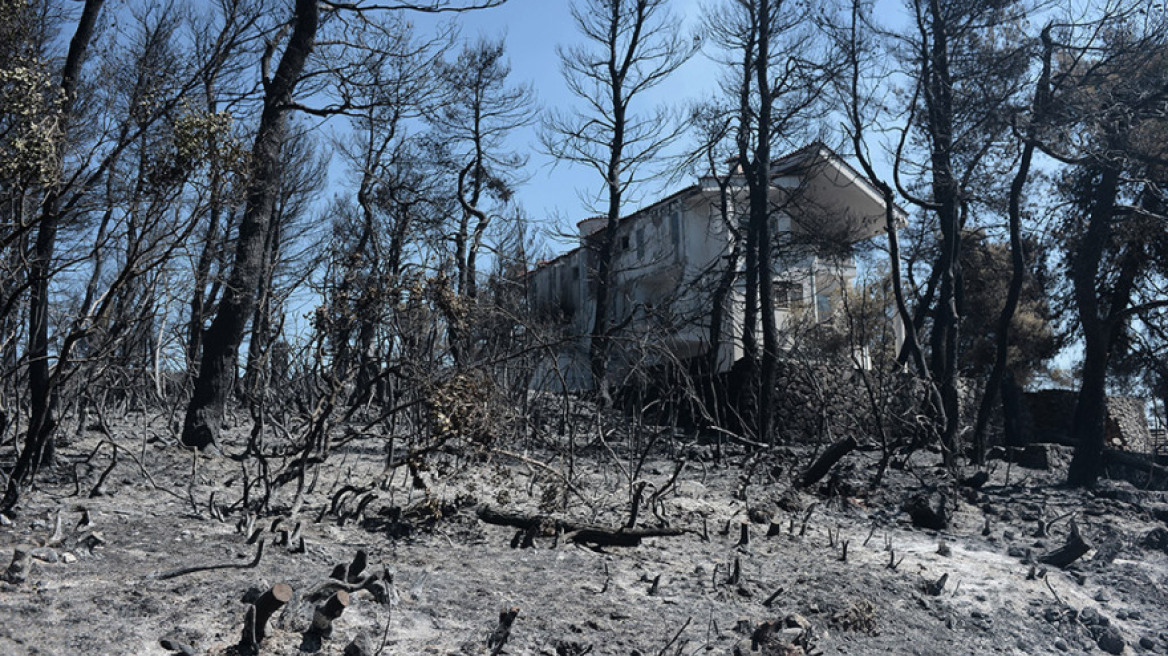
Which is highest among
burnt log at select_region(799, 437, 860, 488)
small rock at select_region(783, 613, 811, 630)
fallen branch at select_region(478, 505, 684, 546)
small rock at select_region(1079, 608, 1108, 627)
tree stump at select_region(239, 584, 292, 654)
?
burnt log at select_region(799, 437, 860, 488)

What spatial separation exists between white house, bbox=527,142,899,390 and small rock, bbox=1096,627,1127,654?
31.7 feet

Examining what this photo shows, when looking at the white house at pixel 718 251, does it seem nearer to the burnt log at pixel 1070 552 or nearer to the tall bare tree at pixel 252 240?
the tall bare tree at pixel 252 240

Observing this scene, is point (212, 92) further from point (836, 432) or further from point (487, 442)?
point (836, 432)

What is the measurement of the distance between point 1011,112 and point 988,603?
29.4 feet

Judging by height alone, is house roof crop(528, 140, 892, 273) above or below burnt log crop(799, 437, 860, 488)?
above

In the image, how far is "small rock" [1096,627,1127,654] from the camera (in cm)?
629

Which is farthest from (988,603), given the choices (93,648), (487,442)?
(93,648)

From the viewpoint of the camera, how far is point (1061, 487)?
38.6ft

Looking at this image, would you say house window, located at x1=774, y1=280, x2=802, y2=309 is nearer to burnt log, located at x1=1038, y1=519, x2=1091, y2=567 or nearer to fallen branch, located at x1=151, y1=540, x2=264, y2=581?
burnt log, located at x1=1038, y1=519, x2=1091, y2=567

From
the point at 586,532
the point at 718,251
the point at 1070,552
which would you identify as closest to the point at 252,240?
the point at 586,532

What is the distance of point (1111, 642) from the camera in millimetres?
6320

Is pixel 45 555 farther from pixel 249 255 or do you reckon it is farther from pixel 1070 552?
pixel 1070 552

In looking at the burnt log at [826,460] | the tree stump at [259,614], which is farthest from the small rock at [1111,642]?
the tree stump at [259,614]

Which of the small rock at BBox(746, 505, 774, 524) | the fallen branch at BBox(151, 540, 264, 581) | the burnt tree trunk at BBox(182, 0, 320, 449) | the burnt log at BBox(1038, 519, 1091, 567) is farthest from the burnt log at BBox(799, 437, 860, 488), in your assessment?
the fallen branch at BBox(151, 540, 264, 581)
